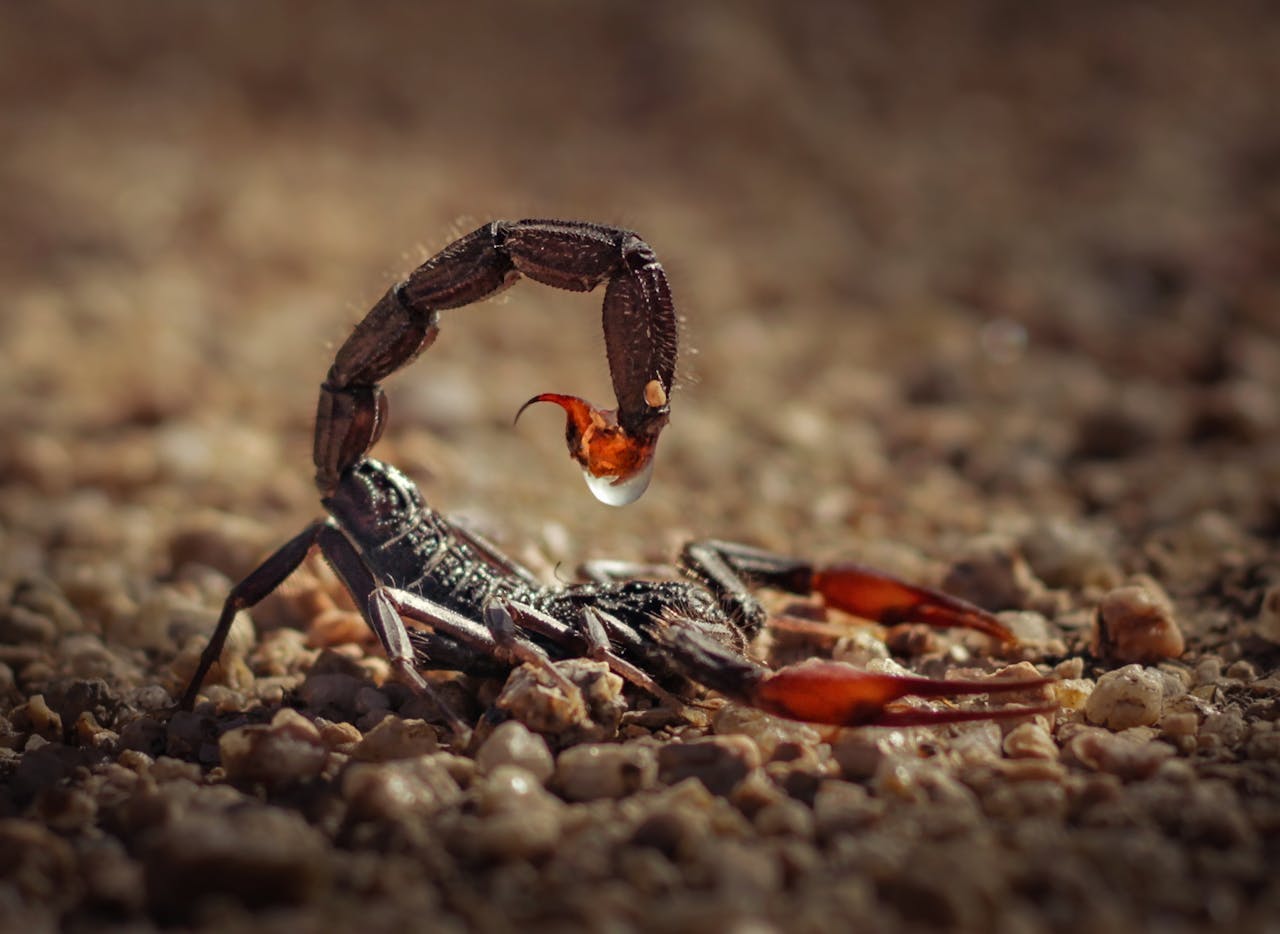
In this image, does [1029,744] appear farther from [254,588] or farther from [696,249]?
[696,249]

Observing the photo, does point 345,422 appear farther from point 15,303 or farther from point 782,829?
point 15,303

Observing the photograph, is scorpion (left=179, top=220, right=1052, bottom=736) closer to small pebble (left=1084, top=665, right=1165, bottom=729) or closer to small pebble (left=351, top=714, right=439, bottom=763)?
small pebble (left=351, top=714, right=439, bottom=763)

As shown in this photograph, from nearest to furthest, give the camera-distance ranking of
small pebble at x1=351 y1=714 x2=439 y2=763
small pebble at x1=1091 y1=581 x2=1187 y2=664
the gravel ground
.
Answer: the gravel ground < small pebble at x1=351 y1=714 x2=439 y2=763 < small pebble at x1=1091 y1=581 x2=1187 y2=664

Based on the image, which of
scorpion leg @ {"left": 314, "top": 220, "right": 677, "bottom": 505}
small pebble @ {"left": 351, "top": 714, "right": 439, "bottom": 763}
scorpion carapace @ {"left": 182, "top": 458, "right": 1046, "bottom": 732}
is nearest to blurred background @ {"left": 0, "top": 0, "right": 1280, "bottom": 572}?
scorpion leg @ {"left": 314, "top": 220, "right": 677, "bottom": 505}

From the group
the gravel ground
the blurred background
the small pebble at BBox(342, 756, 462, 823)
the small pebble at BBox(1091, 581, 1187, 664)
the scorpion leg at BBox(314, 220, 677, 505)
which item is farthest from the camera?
the blurred background

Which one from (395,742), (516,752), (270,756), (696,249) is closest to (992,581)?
(516,752)

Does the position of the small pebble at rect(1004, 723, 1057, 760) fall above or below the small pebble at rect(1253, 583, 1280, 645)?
below

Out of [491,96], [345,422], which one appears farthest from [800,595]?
[491,96]
